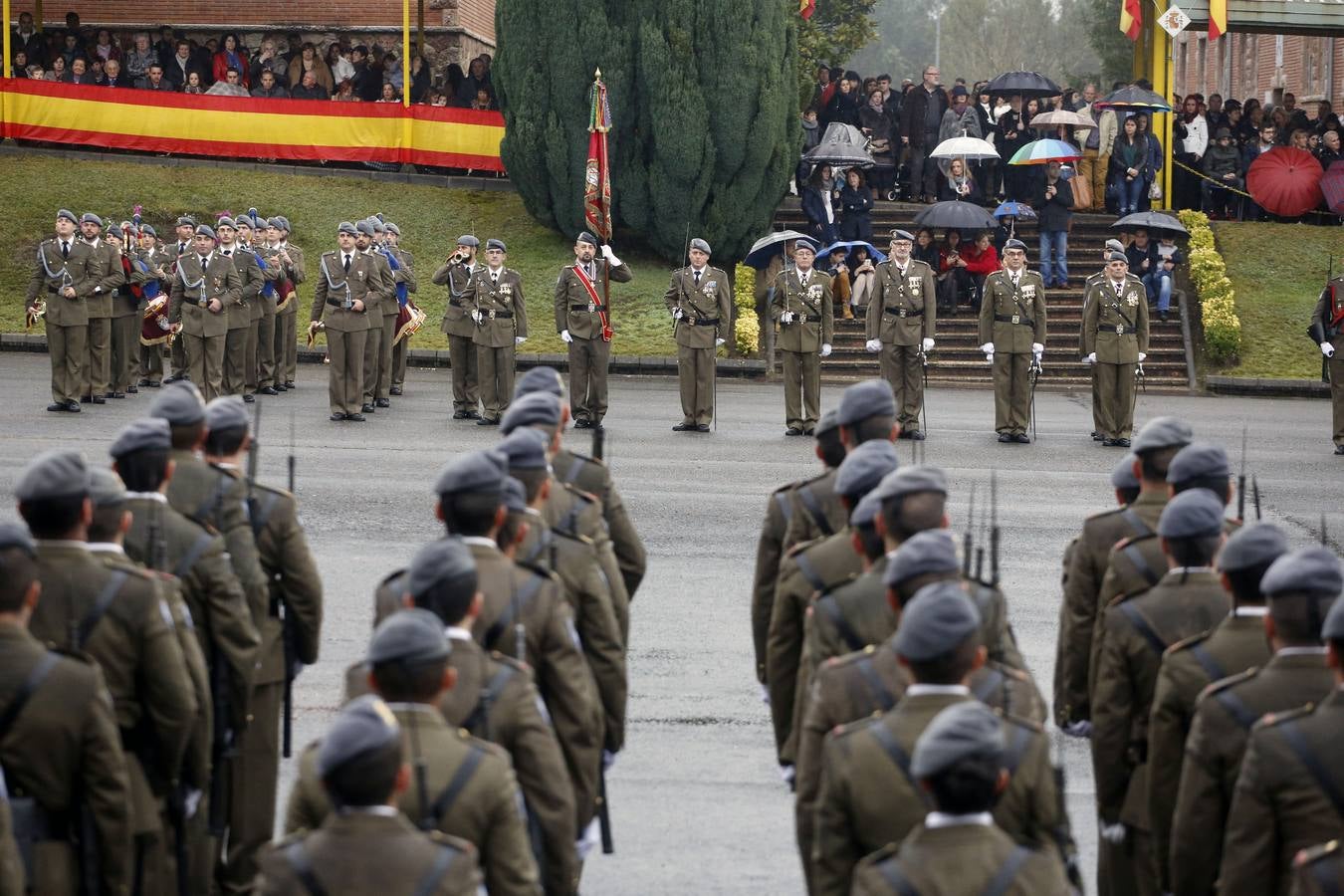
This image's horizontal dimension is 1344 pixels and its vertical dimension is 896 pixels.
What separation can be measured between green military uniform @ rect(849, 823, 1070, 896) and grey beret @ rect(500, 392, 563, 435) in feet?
13.7

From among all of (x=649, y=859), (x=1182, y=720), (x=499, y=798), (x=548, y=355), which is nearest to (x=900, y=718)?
(x=499, y=798)

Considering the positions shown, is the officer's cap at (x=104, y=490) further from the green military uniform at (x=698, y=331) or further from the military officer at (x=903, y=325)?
the military officer at (x=903, y=325)

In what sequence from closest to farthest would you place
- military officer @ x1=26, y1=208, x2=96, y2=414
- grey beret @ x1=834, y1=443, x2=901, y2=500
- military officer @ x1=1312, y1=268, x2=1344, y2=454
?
grey beret @ x1=834, y1=443, x2=901, y2=500
military officer @ x1=1312, y1=268, x2=1344, y2=454
military officer @ x1=26, y1=208, x2=96, y2=414

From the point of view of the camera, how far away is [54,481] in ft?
19.4

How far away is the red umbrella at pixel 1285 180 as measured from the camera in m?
31.2

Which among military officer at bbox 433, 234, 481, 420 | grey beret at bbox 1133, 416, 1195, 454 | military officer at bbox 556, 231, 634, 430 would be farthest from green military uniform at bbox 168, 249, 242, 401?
grey beret at bbox 1133, 416, 1195, 454

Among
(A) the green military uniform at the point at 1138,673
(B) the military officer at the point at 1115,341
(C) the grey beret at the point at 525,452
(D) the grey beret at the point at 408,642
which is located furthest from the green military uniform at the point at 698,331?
(D) the grey beret at the point at 408,642

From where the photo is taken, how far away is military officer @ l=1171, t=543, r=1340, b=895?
208 inches

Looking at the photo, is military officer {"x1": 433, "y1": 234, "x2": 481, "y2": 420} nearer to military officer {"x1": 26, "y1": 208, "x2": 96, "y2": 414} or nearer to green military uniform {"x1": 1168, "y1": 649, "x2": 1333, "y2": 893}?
military officer {"x1": 26, "y1": 208, "x2": 96, "y2": 414}

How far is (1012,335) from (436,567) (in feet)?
52.8

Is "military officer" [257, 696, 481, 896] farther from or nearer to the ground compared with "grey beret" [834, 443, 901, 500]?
nearer to the ground

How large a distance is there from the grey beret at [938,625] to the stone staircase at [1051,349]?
21690 millimetres

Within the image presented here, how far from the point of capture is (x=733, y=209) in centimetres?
2955

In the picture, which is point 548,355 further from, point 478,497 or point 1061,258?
point 478,497
